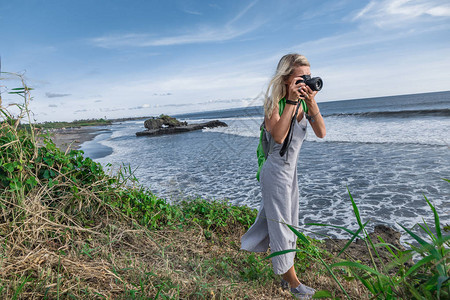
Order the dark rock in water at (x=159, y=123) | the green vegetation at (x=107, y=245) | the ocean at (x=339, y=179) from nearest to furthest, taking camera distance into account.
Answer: the green vegetation at (x=107, y=245)
the ocean at (x=339, y=179)
the dark rock in water at (x=159, y=123)

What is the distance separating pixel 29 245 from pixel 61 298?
1.00 meters

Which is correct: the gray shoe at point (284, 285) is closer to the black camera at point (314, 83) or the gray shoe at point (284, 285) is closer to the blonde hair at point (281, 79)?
the blonde hair at point (281, 79)

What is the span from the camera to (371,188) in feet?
21.7

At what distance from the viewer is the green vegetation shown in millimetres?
1708

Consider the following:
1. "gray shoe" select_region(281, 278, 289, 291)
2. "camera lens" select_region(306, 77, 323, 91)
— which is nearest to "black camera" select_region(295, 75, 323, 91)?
"camera lens" select_region(306, 77, 323, 91)

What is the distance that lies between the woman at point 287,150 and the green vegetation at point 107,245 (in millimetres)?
284

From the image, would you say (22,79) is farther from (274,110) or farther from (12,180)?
(274,110)

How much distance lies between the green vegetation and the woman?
284 millimetres

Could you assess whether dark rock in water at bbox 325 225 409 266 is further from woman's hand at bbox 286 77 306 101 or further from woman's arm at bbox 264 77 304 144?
woman's hand at bbox 286 77 306 101

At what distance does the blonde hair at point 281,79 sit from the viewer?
229cm

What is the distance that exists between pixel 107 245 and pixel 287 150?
6.25 feet

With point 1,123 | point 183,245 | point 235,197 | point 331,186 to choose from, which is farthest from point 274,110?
point 331,186

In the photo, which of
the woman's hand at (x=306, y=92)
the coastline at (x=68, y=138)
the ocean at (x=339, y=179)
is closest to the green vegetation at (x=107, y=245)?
the coastline at (x=68, y=138)

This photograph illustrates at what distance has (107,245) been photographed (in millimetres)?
2457
